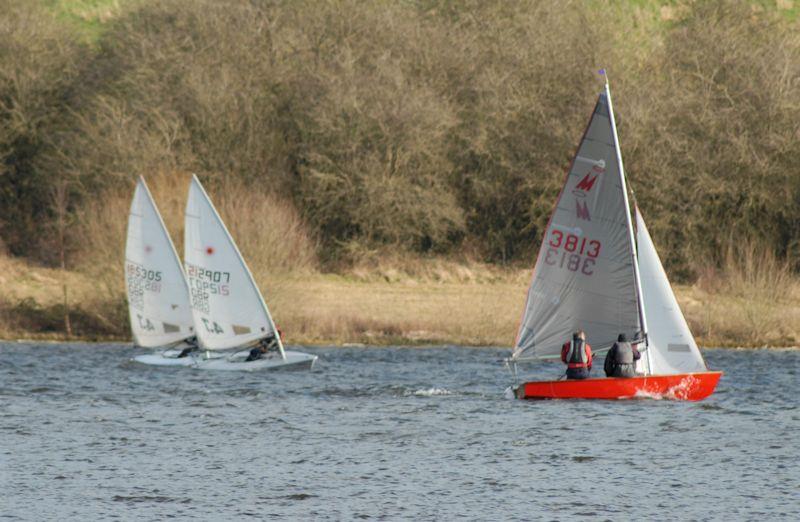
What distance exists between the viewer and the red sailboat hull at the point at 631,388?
32.9 metres

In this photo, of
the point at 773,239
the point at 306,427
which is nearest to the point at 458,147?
the point at 773,239

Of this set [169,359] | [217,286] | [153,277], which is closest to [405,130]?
[153,277]

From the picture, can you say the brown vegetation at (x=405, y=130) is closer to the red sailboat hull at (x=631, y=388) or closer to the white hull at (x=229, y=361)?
the white hull at (x=229, y=361)

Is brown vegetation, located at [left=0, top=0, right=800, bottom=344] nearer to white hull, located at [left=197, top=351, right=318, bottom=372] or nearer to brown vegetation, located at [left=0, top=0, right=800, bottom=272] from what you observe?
brown vegetation, located at [left=0, top=0, right=800, bottom=272]

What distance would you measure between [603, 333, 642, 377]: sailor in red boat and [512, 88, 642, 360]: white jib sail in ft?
2.46

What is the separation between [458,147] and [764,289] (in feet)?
60.9

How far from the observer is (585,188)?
33.6m

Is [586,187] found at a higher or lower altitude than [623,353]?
higher

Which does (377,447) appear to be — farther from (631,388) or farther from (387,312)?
(387,312)

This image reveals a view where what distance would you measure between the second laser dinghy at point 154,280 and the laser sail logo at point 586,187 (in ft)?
50.0

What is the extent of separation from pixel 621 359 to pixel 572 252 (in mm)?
2840

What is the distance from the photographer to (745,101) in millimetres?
58656

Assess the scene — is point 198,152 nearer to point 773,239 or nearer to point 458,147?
point 458,147

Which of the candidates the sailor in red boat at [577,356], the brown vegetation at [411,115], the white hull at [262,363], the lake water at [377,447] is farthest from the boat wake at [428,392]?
the brown vegetation at [411,115]
